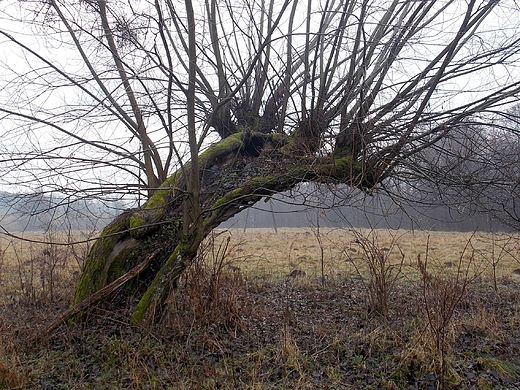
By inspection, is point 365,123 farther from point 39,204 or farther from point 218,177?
point 39,204

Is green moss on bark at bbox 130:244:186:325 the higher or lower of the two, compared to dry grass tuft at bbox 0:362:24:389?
higher

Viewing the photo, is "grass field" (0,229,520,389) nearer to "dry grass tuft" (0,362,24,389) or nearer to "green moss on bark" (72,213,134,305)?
"dry grass tuft" (0,362,24,389)

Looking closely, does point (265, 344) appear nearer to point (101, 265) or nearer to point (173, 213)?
point (173, 213)

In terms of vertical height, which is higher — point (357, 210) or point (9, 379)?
point (357, 210)

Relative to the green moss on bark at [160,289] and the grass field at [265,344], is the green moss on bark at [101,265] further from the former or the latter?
the green moss on bark at [160,289]

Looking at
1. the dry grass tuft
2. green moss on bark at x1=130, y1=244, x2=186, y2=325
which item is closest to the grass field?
the dry grass tuft

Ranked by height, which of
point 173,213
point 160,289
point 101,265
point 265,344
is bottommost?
point 265,344

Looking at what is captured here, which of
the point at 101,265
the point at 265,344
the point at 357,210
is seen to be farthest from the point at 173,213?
the point at 357,210

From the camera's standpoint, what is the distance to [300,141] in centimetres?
522

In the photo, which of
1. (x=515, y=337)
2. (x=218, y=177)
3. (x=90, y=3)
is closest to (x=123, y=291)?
(x=218, y=177)

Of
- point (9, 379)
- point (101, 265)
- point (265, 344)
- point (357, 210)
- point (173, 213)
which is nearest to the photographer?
point (9, 379)

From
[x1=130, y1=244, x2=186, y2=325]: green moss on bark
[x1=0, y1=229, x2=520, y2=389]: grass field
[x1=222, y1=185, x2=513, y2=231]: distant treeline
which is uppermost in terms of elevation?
[x1=222, y1=185, x2=513, y2=231]: distant treeline

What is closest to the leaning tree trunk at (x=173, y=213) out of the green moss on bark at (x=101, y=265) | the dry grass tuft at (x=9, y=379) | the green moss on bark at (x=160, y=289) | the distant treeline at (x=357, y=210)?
the green moss on bark at (x=101, y=265)

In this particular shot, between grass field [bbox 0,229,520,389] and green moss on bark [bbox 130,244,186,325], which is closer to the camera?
grass field [bbox 0,229,520,389]
